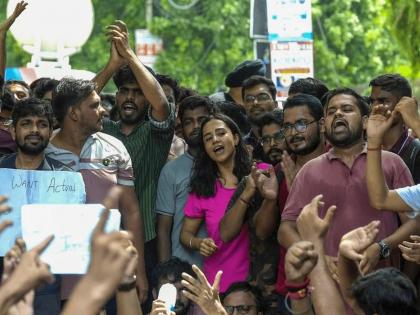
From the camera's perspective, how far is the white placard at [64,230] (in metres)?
7.19

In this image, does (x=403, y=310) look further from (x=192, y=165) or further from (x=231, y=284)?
(x=192, y=165)

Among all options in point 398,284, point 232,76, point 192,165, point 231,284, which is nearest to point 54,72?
point 232,76

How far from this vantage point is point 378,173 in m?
8.02

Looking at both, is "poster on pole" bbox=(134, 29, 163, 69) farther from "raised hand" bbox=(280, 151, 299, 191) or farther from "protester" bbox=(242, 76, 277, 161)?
"raised hand" bbox=(280, 151, 299, 191)

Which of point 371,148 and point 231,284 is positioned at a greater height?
point 371,148

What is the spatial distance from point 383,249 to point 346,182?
0.55m

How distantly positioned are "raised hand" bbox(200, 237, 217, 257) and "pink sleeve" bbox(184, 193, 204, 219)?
250mm

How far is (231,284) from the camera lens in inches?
359

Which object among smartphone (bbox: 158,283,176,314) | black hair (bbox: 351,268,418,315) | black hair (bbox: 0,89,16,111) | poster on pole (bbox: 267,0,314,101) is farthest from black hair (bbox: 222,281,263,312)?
poster on pole (bbox: 267,0,314,101)

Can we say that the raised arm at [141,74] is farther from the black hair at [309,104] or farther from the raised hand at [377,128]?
the raised hand at [377,128]

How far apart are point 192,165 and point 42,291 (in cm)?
177

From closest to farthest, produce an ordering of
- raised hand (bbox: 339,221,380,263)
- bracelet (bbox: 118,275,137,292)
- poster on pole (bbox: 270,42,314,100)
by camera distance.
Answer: raised hand (bbox: 339,221,380,263) → bracelet (bbox: 118,275,137,292) → poster on pole (bbox: 270,42,314,100)

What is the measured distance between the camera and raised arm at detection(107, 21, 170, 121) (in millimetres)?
9438

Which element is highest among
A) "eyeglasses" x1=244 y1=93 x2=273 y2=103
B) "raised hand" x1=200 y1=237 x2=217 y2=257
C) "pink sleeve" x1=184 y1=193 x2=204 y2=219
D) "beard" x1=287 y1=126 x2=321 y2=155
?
"eyeglasses" x1=244 y1=93 x2=273 y2=103
